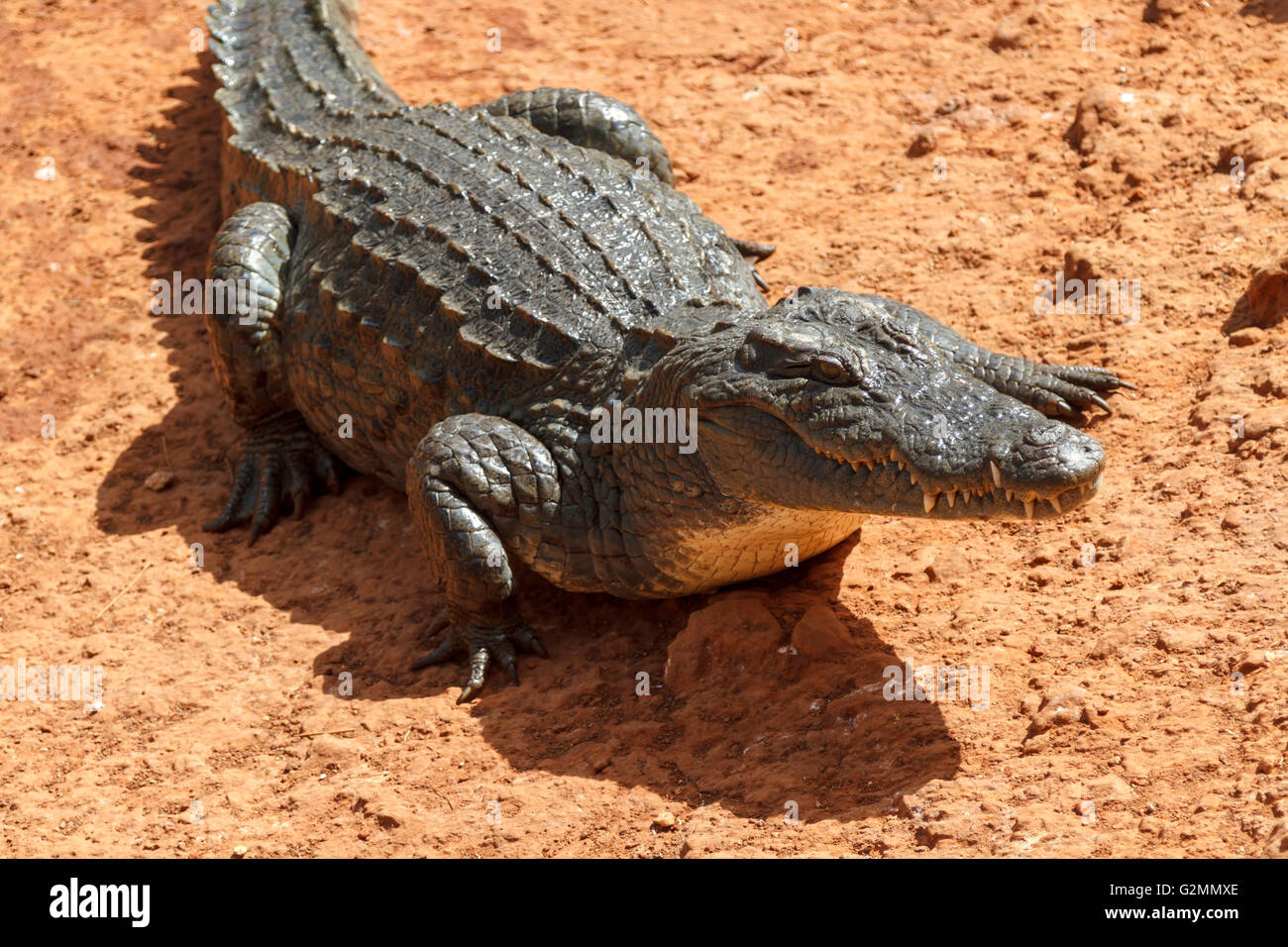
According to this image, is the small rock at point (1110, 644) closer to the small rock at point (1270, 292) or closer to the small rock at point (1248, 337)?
the small rock at point (1248, 337)

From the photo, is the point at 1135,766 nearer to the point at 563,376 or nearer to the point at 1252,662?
the point at 1252,662

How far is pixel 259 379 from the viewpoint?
7.06 metres

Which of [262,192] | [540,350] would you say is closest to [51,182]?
[262,192]

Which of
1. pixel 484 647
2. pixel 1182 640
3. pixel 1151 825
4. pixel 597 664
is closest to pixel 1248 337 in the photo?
pixel 1182 640

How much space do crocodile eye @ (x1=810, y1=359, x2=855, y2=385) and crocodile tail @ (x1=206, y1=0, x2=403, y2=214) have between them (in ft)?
11.3

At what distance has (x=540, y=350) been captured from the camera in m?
5.83

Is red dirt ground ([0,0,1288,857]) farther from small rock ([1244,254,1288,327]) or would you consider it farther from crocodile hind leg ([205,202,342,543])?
crocodile hind leg ([205,202,342,543])

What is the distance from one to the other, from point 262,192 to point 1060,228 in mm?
4421

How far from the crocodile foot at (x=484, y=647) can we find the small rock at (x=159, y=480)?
7.33 feet

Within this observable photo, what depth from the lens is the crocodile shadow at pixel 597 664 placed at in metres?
4.64

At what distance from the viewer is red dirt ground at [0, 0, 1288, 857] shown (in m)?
4.49

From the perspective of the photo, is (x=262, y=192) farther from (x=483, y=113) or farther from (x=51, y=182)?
(x=51, y=182)

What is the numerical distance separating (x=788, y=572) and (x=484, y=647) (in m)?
1.32

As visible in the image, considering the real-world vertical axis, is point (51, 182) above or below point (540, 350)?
above
